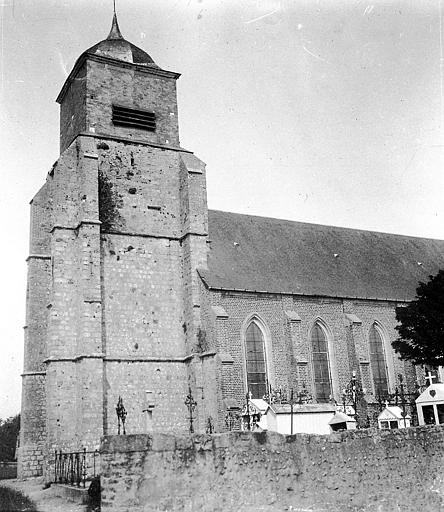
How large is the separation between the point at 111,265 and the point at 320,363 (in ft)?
36.3

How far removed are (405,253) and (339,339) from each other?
10.1 m

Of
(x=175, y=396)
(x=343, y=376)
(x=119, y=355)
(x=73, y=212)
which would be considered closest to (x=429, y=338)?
(x=343, y=376)

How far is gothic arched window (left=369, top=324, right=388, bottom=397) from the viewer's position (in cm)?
3003

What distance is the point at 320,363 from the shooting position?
28.9 metres

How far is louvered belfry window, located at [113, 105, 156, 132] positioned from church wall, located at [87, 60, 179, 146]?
0.22m

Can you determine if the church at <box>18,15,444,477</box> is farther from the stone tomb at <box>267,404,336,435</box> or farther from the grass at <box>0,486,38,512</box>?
the grass at <box>0,486,38,512</box>

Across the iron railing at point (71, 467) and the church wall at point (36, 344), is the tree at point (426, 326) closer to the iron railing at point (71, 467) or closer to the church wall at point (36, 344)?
the iron railing at point (71, 467)

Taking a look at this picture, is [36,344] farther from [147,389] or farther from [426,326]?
[426,326]

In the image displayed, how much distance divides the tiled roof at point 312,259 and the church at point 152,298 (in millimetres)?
126

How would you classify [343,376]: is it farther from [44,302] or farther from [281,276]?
[44,302]

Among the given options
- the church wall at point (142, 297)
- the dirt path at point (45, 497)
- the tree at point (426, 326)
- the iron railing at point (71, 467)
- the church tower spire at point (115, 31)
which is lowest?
the dirt path at point (45, 497)

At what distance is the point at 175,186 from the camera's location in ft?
95.5

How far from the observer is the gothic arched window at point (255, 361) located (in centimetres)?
2645

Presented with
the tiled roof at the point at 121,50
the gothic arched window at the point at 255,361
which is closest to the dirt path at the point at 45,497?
the gothic arched window at the point at 255,361
